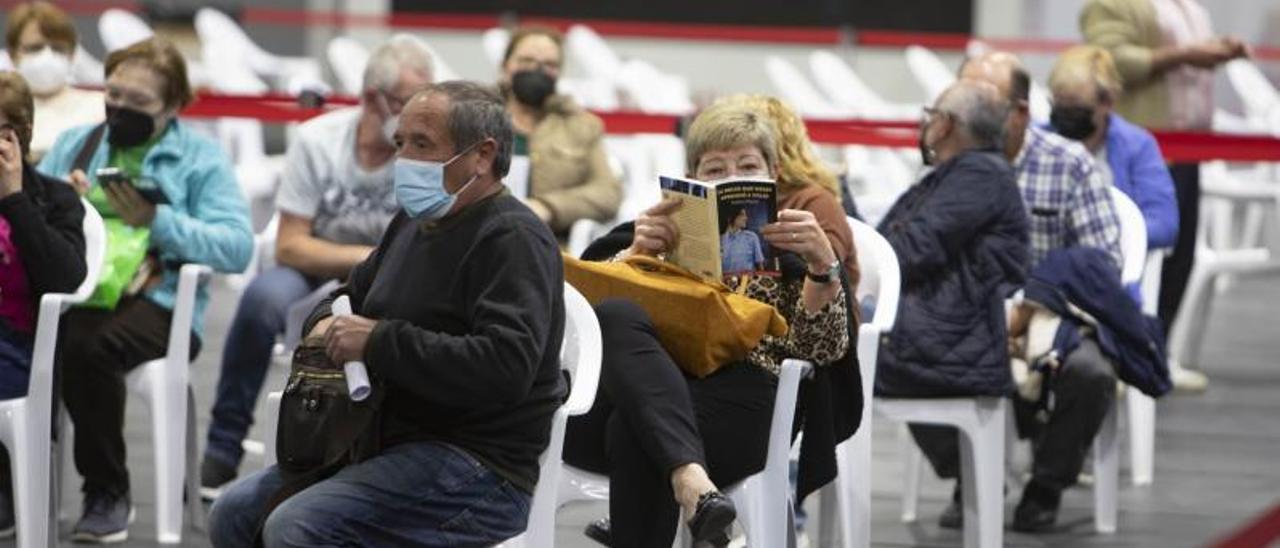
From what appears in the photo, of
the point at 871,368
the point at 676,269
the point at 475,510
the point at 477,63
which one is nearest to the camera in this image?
the point at 475,510

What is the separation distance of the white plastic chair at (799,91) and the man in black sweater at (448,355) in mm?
8390

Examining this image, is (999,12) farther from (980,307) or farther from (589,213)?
(980,307)

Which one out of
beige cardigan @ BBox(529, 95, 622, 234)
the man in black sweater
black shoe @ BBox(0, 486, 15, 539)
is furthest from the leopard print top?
beige cardigan @ BBox(529, 95, 622, 234)

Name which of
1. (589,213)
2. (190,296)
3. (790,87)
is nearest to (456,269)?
(190,296)

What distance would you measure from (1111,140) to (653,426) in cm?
303

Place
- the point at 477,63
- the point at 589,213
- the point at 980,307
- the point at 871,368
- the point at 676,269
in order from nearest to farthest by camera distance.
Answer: the point at 676,269 → the point at 871,368 → the point at 980,307 → the point at 589,213 → the point at 477,63

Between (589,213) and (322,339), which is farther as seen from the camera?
(589,213)

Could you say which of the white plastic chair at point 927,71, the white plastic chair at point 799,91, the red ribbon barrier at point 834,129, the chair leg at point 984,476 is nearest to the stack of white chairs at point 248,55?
the white plastic chair at point 799,91

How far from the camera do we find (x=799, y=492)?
593cm

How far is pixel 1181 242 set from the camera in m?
9.66

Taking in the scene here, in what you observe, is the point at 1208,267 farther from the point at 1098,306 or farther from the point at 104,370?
the point at 104,370

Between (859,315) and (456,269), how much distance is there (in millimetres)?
1473

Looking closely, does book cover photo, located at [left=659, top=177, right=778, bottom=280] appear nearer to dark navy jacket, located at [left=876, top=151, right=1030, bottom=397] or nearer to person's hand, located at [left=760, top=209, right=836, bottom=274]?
person's hand, located at [left=760, top=209, right=836, bottom=274]

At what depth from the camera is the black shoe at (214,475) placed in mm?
7484
